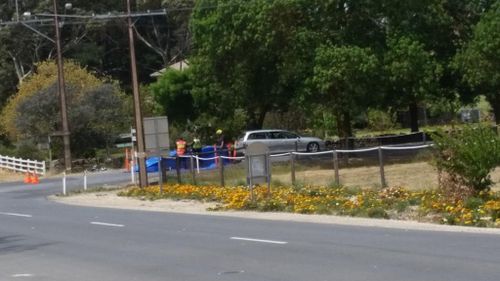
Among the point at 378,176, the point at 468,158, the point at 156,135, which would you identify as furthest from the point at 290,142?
the point at 468,158

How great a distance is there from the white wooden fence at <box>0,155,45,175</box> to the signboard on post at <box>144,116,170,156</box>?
2360 centimetres

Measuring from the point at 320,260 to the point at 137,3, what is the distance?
63.4m

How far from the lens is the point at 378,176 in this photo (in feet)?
103

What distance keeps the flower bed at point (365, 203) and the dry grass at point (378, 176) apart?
261cm

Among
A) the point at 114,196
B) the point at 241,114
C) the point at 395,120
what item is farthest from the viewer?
the point at 395,120

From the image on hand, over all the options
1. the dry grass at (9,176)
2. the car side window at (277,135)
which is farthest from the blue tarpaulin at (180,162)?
the dry grass at (9,176)

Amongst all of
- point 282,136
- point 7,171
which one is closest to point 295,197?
point 282,136

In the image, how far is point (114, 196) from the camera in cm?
3391

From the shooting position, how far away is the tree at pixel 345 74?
36375mm

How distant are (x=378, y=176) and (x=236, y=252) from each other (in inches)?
673

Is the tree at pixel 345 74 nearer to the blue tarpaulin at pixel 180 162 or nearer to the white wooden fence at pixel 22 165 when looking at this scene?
the blue tarpaulin at pixel 180 162

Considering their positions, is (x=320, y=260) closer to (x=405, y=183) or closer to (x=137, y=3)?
(x=405, y=183)

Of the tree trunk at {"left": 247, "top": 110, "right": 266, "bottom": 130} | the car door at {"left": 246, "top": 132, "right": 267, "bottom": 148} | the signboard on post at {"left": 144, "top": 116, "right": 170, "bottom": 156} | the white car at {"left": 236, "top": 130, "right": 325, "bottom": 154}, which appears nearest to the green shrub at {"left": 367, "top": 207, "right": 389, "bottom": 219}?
the signboard on post at {"left": 144, "top": 116, "right": 170, "bottom": 156}

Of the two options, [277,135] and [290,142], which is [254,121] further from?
[290,142]
